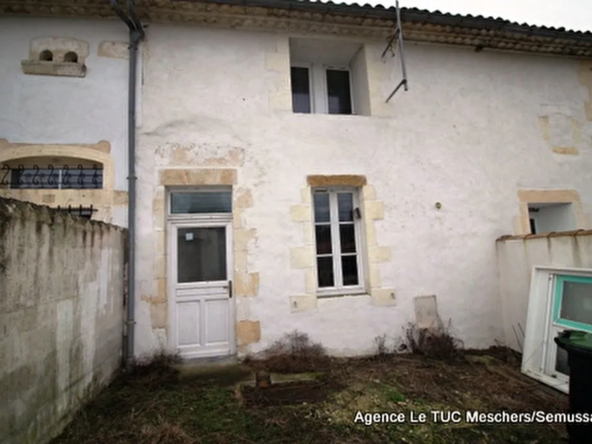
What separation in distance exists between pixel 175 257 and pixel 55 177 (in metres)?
1.86

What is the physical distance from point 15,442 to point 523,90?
297 inches

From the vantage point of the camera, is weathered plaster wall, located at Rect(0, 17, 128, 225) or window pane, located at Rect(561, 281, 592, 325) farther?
weathered plaster wall, located at Rect(0, 17, 128, 225)

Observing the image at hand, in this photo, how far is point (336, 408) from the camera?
2984 millimetres

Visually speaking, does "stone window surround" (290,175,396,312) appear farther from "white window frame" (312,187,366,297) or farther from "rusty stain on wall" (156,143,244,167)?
"rusty stain on wall" (156,143,244,167)

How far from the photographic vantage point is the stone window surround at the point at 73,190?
3.95 metres

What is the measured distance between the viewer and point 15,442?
2049 millimetres

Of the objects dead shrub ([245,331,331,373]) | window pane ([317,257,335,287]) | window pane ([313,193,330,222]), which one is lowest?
dead shrub ([245,331,331,373])

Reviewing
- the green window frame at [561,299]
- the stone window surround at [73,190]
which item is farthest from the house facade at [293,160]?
the green window frame at [561,299]

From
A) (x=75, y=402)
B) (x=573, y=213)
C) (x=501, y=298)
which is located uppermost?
(x=573, y=213)

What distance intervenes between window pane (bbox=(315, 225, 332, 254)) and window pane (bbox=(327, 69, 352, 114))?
1.96 m

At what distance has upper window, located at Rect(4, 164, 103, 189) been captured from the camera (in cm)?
411

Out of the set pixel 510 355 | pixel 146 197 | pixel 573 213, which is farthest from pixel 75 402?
pixel 573 213

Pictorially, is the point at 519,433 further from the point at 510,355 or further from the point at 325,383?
the point at 510,355

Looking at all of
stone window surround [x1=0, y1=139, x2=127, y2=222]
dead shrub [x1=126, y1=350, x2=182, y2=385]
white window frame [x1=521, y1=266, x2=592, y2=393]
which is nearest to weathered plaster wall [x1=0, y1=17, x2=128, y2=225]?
stone window surround [x1=0, y1=139, x2=127, y2=222]
